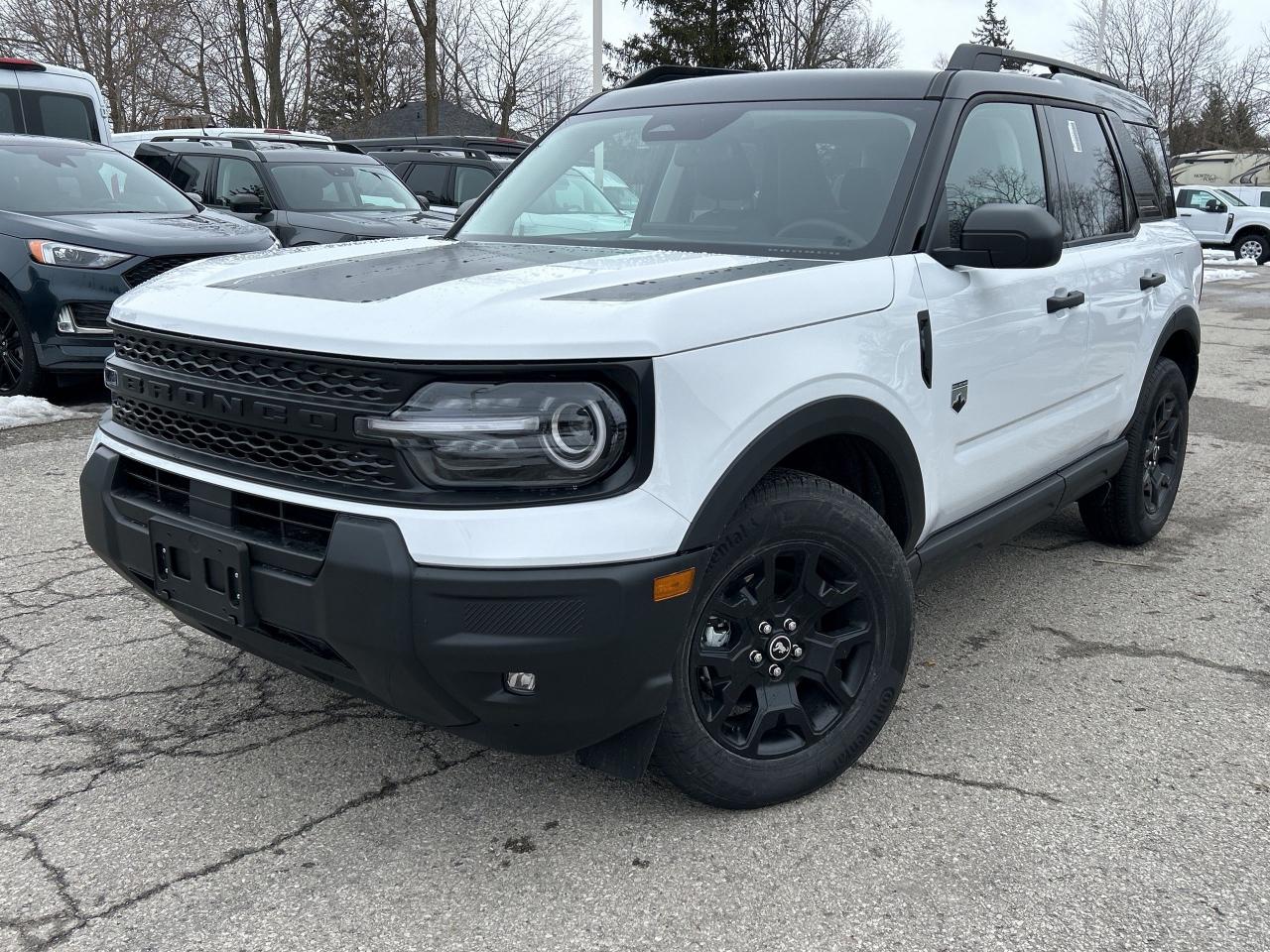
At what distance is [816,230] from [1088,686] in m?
1.63

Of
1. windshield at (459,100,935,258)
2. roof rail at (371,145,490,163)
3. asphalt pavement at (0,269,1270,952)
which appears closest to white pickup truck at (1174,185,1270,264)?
roof rail at (371,145,490,163)

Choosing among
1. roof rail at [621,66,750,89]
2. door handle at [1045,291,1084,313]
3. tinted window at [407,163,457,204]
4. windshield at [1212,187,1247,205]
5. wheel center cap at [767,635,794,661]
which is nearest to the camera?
wheel center cap at [767,635,794,661]

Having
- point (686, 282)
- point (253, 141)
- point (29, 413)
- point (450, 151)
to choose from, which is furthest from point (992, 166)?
point (450, 151)

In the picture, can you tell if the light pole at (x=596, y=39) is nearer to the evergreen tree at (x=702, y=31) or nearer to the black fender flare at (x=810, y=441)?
the black fender flare at (x=810, y=441)

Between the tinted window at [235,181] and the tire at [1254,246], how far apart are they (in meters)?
24.1

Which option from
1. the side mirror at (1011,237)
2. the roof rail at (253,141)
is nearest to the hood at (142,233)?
the roof rail at (253,141)

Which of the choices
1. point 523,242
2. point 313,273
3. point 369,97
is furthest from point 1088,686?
point 369,97

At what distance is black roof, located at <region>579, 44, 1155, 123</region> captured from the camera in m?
3.41

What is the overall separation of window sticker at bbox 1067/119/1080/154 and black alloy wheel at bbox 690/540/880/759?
216cm

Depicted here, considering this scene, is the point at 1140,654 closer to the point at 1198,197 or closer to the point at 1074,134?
the point at 1074,134

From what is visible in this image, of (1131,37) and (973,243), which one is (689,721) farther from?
(1131,37)

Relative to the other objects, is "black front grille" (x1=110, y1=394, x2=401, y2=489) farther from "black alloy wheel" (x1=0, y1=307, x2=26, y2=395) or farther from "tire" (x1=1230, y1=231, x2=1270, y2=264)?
"tire" (x1=1230, y1=231, x2=1270, y2=264)

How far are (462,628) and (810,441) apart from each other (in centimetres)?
97

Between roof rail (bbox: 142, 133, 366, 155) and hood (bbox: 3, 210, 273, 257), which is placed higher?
roof rail (bbox: 142, 133, 366, 155)
